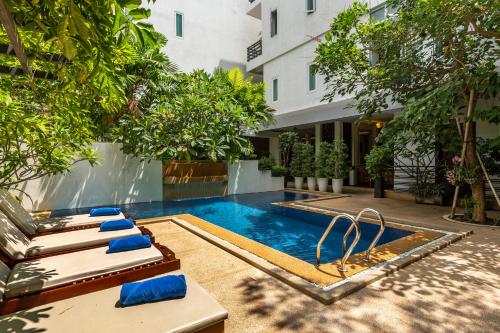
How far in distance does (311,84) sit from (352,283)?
12212mm

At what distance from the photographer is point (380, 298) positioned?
295 cm

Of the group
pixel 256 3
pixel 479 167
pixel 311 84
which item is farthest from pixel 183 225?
pixel 256 3

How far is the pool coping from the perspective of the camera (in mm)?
3016

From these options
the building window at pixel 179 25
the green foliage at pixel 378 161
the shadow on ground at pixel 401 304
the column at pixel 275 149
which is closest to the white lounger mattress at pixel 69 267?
the shadow on ground at pixel 401 304

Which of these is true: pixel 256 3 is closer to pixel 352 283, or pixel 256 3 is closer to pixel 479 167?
pixel 479 167

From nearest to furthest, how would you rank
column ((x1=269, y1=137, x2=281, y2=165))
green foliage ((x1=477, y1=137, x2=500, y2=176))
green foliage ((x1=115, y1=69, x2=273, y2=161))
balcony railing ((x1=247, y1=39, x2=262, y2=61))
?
green foliage ((x1=477, y1=137, x2=500, y2=176))
green foliage ((x1=115, y1=69, x2=273, y2=161))
balcony railing ((x1=247, y1=39, x2=262, y2=61))
column ((x1=269, y1=137, x2=281, y2=165))

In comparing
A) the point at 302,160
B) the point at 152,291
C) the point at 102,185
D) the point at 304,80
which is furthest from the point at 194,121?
the point at 152,291

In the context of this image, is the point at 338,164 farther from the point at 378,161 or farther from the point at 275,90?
the point at 275,90

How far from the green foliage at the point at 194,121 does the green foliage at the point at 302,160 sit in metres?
3.12

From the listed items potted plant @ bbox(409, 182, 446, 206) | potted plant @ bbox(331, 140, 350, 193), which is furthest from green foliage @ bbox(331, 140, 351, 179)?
potted plant @ bbox(409, 182, 446, 206)

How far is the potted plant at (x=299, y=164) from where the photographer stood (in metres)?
14.3

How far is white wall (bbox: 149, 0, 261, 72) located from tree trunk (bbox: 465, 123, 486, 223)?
14875 millimetres

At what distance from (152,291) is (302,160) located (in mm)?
12833

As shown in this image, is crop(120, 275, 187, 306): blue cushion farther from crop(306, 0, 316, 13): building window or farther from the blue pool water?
crop(306, 0, 316, 13): building window
